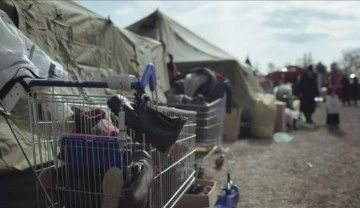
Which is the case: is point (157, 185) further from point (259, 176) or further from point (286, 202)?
point (259, 176)

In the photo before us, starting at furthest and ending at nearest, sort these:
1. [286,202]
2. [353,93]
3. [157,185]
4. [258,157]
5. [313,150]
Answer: [353,93] < [313,150] < [258,157] < [286,202] < [157,185]

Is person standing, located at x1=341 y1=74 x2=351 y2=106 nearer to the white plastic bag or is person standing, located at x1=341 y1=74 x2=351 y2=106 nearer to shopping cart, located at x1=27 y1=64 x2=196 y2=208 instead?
the white plastic bag

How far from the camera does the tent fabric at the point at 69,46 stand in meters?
3.78

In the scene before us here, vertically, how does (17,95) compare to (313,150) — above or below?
above

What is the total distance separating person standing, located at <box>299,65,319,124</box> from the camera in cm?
1288

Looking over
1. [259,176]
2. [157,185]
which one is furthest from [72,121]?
[259,176]

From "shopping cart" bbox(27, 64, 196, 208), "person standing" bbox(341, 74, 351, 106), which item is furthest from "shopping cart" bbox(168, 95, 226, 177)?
"person standing" bbox(341, 74, 351, 106)

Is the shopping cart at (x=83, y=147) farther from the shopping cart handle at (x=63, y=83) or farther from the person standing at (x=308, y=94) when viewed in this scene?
the person standing at (x=308, y=94)

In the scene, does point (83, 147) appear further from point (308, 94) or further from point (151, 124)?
point (308, 94)

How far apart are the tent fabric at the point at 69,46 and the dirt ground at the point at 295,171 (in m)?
1.84

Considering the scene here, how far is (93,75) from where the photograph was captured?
545 centimetres

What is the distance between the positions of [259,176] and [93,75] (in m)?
2.75

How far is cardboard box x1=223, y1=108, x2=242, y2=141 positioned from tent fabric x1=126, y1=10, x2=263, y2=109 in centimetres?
65

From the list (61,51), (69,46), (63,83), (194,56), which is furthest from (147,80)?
(194,56)
